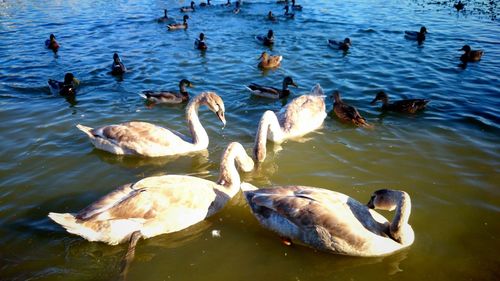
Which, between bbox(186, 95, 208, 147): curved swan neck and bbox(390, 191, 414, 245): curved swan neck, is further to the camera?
bbox(186, 95, 208, 147): curved swan neck

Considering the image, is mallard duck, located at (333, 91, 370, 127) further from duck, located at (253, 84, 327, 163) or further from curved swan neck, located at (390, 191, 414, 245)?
curved swan neck, located at (390, 191, 414, 245)

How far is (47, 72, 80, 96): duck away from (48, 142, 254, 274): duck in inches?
336

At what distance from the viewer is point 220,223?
7.75 metres

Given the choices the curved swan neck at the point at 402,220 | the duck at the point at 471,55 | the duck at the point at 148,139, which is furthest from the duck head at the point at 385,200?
the duck at the point at 471,55

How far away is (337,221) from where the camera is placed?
21.7 feet

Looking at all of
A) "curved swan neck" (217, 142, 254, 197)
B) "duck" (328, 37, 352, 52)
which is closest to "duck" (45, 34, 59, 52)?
"duck" (328, 37, 352, 52)

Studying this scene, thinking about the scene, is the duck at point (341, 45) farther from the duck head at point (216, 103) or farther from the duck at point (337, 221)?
the duck at point (337, 221)

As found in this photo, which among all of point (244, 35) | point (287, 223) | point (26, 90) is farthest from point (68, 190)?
point (244, 35)

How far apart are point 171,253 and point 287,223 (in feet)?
7.03

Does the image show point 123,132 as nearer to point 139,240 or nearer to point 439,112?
point 139,240

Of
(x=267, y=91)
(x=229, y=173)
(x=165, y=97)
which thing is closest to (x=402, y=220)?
(x=229, y=173)

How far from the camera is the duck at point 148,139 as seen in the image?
33.0 ft

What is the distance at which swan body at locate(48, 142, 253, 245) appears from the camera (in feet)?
21.8

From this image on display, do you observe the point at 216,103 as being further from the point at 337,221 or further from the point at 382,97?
the point at 382,97
